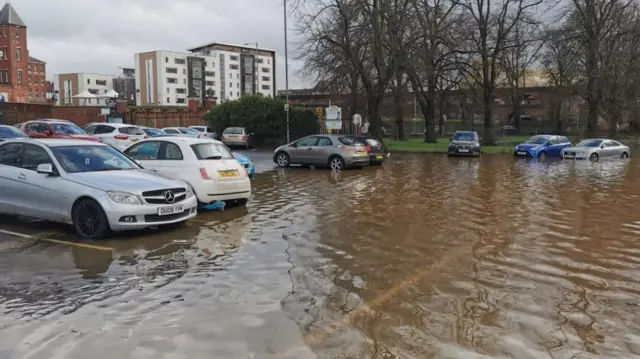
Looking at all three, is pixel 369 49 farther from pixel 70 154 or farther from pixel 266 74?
pixel 266 74

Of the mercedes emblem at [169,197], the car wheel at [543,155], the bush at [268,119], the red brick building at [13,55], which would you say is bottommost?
the mercedes emblem at [169,197]

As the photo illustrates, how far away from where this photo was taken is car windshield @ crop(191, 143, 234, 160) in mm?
11000

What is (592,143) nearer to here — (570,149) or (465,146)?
(570,149)

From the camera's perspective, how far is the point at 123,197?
8125mm

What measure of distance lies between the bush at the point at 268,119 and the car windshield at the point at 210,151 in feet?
90.4

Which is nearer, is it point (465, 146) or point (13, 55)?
point (465, 146)

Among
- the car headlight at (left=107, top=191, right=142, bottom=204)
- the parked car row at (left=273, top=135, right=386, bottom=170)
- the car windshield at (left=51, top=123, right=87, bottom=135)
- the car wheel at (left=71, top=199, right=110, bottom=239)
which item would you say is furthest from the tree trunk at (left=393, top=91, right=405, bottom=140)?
the car wheel at (left=71, top=199, right=110, bottom=239)

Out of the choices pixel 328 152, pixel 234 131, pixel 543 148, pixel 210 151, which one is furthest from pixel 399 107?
pixel 210 151

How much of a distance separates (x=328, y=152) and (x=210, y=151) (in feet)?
33.7

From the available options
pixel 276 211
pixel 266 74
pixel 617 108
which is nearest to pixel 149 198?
pixel 276 211

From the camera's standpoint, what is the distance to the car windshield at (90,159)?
8.81 metres

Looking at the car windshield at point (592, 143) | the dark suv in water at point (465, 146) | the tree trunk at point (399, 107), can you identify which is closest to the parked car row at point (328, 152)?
the dark suv in water at point (465, 146)

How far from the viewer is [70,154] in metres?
9.05

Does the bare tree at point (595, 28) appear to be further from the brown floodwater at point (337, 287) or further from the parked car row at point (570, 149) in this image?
the brown floodwater at point (337, 287)
